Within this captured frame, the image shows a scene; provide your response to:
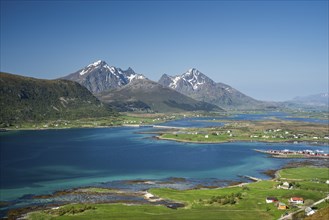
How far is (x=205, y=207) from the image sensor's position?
184ft

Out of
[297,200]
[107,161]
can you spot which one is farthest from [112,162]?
[297,200]

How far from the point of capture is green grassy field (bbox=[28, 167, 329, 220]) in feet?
169

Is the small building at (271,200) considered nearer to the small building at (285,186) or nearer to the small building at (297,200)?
the small building at (297,200)

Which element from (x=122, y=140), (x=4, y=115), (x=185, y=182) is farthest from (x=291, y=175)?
(x=4, y=115)

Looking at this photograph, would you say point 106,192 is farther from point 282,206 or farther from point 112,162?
point 112,162

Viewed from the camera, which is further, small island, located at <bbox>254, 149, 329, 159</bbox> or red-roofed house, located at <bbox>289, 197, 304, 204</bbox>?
small island, located at <bbox>254, 149, 329, 159</bbox>

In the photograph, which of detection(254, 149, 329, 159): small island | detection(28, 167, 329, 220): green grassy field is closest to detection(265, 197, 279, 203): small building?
detection(28, 167, 329, 220): green grassy field

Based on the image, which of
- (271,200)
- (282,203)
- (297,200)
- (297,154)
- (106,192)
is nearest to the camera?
(282,203)

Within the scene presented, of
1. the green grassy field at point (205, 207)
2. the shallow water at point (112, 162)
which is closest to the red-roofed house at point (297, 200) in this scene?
the green grassy field at point (205, 207)

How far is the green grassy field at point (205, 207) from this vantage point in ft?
169

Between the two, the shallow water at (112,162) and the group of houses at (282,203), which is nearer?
the group of houses at (282,203)

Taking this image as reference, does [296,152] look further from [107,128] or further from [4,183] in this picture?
[107,128]

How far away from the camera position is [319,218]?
1592 inches

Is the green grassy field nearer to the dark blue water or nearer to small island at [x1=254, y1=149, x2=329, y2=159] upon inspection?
the dark blue water
